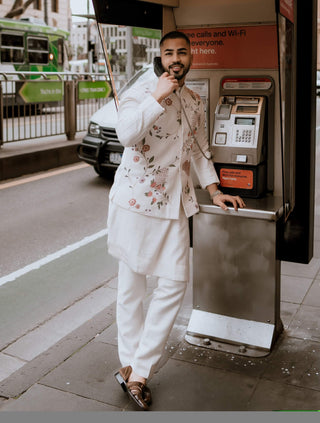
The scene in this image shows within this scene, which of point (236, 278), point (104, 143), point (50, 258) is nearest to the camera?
point (236, 278)

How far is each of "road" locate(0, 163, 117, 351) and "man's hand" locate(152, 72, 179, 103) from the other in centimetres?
209

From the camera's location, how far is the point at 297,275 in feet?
15.6

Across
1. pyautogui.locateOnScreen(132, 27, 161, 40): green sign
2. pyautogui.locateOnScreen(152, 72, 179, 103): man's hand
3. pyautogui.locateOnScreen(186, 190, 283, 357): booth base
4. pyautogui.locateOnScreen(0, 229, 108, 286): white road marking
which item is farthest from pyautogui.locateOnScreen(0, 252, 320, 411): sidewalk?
pyautogui.locateOnScreen(132, 27, 161, 40): green sign

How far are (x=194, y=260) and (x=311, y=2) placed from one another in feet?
5.56

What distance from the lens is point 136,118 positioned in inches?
104

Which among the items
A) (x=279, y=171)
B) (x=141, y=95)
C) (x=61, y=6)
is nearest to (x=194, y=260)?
(x=279, y=171)

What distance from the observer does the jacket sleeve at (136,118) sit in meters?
2.65

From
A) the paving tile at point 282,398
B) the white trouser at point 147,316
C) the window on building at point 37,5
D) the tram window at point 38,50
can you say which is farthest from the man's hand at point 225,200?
the window on building at point 37,5

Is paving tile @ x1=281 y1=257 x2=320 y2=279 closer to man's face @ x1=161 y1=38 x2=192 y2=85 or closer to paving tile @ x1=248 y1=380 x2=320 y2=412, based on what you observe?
paving tile @ x1=248 y1=380 x2=320 y2=412

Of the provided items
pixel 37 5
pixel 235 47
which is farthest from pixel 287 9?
pixel 37 5

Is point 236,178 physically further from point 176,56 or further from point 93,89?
point 93,89

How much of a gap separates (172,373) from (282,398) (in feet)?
2.04

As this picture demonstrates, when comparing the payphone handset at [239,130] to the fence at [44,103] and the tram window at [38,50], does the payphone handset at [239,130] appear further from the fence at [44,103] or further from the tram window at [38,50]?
the tram window at [38,50]

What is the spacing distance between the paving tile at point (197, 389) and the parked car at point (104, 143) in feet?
17.4
